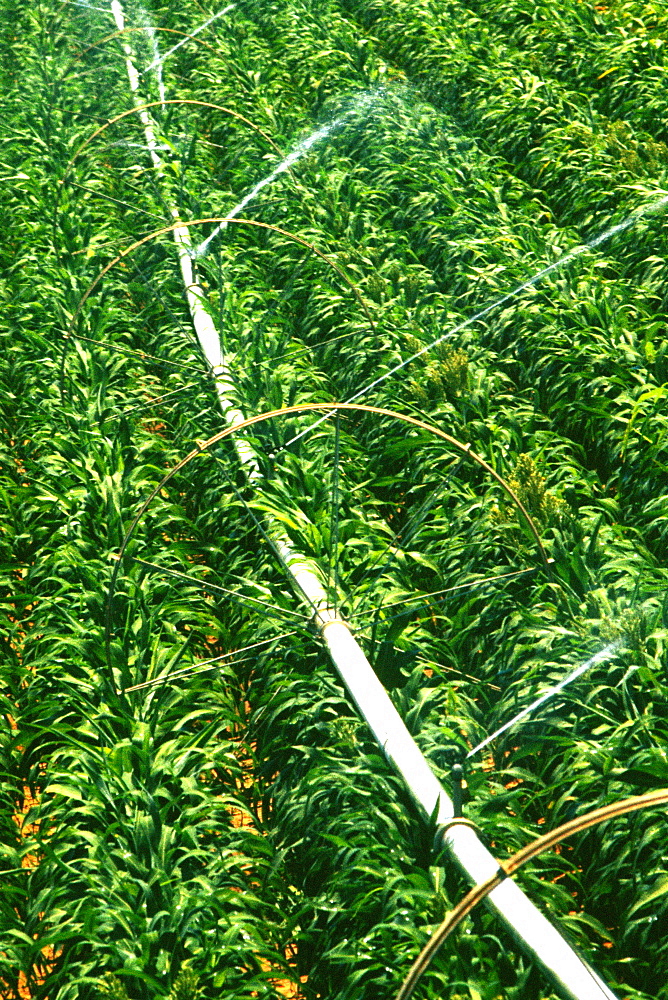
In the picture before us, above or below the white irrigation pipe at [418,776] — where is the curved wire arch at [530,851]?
above

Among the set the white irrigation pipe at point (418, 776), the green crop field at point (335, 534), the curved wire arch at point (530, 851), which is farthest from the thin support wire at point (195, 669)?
the curved wire arch at point (530, 851)

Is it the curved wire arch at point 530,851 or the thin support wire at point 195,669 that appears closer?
the curved wire arch at point 530,851

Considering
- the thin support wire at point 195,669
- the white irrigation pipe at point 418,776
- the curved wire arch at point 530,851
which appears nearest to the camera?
the curved wire arch at point 530,851

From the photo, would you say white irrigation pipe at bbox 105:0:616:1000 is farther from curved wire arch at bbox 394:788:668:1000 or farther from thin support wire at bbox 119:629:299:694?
curved wire arch at bbox 394:788:668:1000

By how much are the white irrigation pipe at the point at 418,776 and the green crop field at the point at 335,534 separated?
1.5 inches

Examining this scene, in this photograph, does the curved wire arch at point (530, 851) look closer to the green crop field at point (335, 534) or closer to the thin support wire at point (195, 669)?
the green crop field at point (335, 534)

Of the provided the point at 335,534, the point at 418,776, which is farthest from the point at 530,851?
the point at 335,534

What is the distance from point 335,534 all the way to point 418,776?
0.91m

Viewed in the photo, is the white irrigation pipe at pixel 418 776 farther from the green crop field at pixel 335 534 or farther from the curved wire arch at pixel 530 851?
the curved wire arch at pixel 530 851

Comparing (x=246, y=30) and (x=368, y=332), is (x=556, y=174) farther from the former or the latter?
(x=246, y=30)

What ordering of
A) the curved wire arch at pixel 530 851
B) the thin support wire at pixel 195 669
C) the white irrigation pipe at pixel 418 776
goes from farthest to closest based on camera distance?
the thin support wire at pixel 195 669, the white irrigation pipe at pixel 418 776, the curved wire arch at pixel 530 851

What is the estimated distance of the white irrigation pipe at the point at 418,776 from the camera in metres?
2.33

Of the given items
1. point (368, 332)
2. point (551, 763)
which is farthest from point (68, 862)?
point (368, 332)

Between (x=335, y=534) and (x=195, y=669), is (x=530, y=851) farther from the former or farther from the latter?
(x=195, y=669)
